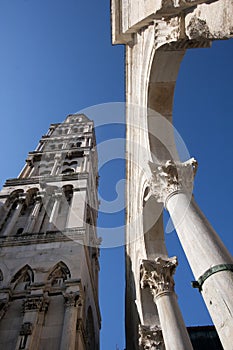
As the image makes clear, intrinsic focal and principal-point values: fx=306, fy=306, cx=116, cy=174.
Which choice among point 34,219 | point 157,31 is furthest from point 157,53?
point 34,219

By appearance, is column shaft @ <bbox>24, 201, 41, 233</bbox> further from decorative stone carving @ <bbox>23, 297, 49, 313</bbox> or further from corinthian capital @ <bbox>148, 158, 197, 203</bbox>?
corinthian capital @ <bbox>148, 158, 197, 203</bbox>

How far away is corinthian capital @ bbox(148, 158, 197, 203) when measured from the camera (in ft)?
21.8

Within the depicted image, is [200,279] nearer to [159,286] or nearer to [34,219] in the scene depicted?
[159,286]

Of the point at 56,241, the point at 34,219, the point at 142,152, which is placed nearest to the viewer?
the point at 142,152

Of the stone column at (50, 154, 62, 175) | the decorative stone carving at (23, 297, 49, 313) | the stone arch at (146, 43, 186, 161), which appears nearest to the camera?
the stone arch at (146, 43, 186, 161)

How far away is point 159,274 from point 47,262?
23.1 feet

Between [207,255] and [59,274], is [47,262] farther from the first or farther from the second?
[207,255]

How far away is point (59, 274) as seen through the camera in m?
12.9

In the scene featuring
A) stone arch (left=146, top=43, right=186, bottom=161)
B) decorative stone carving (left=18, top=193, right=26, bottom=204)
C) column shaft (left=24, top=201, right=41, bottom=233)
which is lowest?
stone arch (left=146, top=43, right=186, bottom=161)

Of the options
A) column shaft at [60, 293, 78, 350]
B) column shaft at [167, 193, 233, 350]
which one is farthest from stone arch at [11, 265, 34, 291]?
column shaft at [167, 193, 233, 350]

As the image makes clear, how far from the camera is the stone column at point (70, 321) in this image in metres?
9.99

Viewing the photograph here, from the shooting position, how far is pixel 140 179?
34.1 feet

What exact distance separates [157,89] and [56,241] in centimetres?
919

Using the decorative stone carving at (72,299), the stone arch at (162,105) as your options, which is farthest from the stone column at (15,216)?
the stone arch at (162,105)
